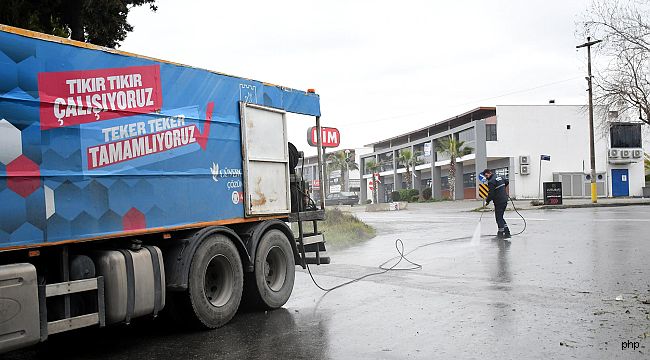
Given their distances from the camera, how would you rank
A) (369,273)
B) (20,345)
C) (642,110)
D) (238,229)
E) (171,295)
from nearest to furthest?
1. (20,345)
2. (171,295)
3. (238,229)
4. (369,273)
5. (642,110)

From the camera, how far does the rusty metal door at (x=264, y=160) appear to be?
7406 mm

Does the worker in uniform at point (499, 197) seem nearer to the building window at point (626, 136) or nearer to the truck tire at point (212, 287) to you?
the truck tire at point (212, 287)

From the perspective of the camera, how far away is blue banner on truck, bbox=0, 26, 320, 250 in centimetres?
479

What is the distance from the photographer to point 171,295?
21.4 ft

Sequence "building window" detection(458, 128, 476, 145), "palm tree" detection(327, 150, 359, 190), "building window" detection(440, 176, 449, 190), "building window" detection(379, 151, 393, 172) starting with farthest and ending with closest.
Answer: "palm tree" detection(327, 150, 359, 190) < "building window" detection(379, 151, 393, 172) < "building window" detection(440, 176, 449, 190) < "building window" detection(458, 128, 476, 145)

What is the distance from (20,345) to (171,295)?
6.63 ft

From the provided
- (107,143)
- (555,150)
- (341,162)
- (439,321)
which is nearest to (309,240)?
(439,321)

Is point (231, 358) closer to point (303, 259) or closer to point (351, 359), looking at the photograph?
point (351, 359)

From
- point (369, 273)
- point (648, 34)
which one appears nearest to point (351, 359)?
point (369, 273)

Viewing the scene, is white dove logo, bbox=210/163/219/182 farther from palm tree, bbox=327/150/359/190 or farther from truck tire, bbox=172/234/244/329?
palm tree, bbox=327/150/359/190

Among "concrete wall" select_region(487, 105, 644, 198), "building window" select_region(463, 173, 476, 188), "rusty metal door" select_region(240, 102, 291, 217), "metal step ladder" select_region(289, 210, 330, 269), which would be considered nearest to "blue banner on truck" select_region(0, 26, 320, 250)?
"rusty metal door" select_region(240, 102, 291, 217)

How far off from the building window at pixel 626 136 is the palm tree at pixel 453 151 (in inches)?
499

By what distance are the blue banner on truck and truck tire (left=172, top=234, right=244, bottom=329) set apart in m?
0.36

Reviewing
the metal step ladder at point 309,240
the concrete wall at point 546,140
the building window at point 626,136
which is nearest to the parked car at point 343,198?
the concrete wall at point 546,140
